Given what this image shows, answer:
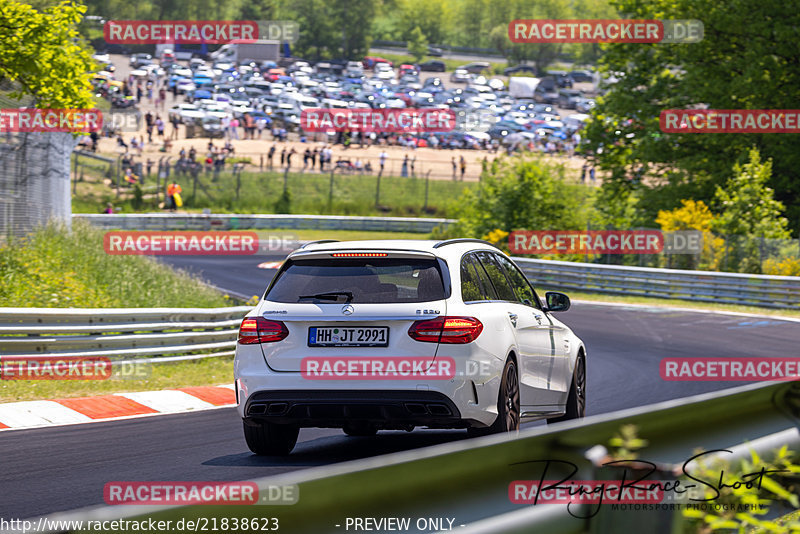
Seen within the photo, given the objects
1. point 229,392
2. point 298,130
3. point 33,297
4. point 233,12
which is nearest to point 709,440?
point 229,392

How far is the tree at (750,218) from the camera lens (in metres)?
31.8

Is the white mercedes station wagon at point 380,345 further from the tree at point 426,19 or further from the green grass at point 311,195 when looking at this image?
the tree at point 426,19

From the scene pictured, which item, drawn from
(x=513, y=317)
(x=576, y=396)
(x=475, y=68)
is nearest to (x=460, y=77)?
(x=475, y=68)

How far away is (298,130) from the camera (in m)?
81.4

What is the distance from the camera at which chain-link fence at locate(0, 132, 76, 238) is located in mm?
17938

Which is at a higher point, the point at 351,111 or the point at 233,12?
the point at 233,12

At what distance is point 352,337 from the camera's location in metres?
7.96

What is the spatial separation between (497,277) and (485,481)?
18.1ft

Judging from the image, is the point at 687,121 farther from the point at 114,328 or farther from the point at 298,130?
the point at 298,130

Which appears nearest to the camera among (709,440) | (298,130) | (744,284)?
(709,440)

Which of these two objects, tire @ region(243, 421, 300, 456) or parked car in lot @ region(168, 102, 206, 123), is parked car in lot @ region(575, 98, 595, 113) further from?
tire @ region(243, 421, 300, 456)

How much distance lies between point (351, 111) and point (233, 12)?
107m

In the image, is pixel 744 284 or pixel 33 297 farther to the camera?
pixel 744 284

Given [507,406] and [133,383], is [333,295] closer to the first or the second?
[507,406]
